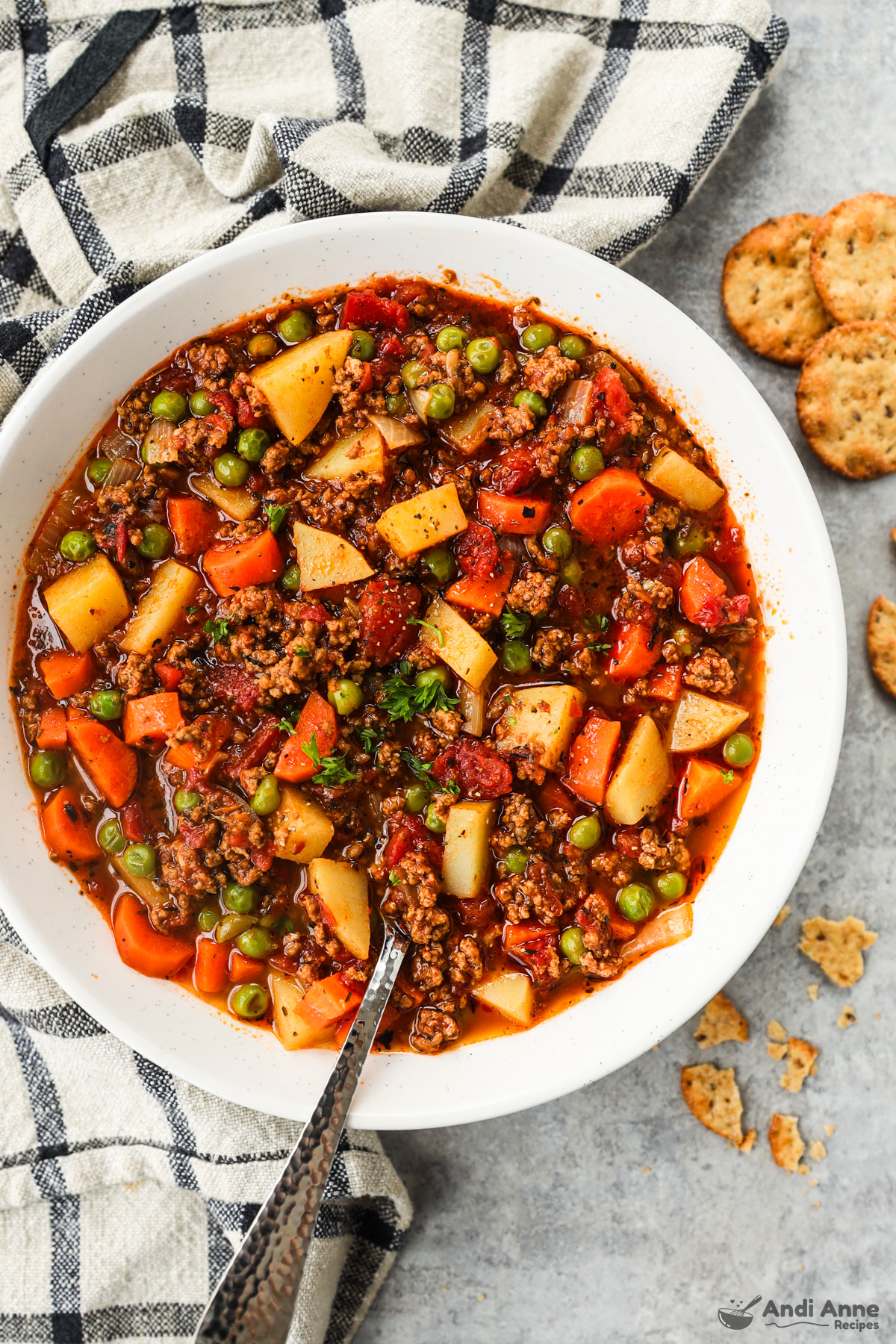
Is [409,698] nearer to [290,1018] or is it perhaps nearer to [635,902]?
[635,902]

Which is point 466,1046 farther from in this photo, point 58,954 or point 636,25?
point 636,25

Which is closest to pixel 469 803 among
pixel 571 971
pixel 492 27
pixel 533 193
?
pixel 571 971

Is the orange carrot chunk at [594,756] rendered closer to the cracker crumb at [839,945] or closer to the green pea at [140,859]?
the cracker crumb at [839,945]

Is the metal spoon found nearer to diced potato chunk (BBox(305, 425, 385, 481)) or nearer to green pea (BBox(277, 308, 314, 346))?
diced potato chunk (BBox(305, 425, 385, 481))

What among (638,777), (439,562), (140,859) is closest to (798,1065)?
(638,777)

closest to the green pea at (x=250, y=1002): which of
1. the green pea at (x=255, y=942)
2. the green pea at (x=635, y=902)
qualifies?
the green pea at (x=255, y=942)

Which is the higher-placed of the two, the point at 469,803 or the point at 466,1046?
the point at 469,803
